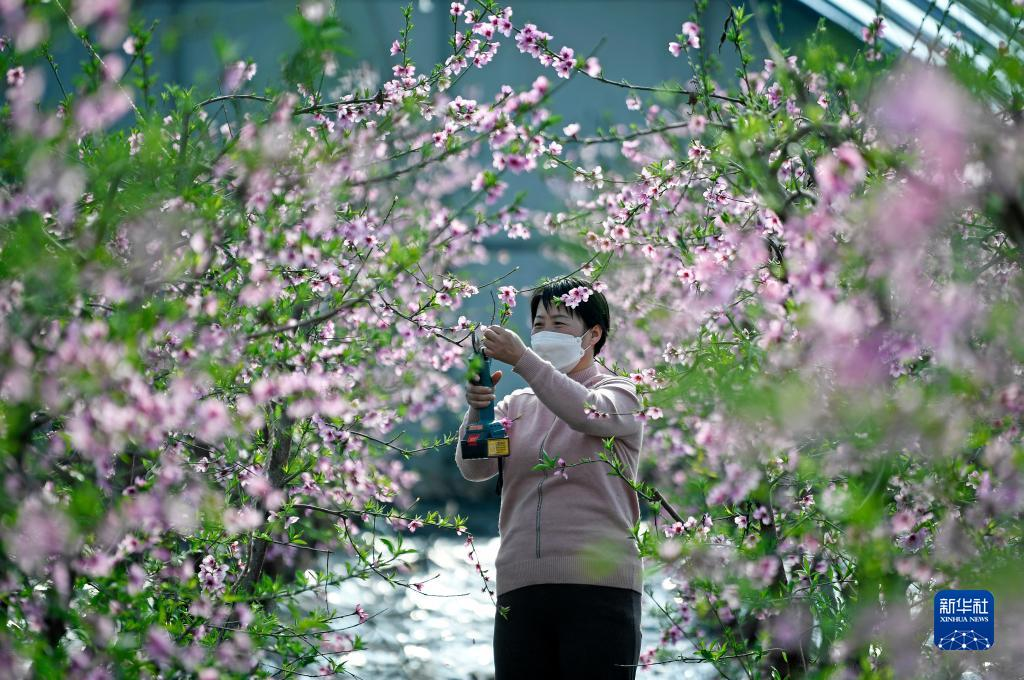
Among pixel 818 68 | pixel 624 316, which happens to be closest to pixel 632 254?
pixel 624 316

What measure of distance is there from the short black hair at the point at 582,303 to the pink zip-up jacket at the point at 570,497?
26cm

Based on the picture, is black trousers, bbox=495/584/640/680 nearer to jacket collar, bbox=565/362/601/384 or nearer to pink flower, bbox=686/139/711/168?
jacket collar, bbox=565/362/601/384

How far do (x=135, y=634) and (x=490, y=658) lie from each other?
437 cm

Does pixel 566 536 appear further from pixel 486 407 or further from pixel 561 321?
pixel 561 321

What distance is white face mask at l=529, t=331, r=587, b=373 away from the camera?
309 cm

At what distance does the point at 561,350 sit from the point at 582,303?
0.55ft

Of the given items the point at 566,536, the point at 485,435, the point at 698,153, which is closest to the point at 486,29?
the point at 698,153

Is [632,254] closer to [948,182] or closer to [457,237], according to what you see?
[457,237]

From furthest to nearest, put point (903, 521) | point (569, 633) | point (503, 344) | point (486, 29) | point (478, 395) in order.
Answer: point (486, 29)
point (478, 395)
point (503, 344)
point (569, 633)
point (903, 521)

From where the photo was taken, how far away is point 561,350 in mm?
3088

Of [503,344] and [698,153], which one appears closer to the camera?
[503,344]

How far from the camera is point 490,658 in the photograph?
20.0 feet

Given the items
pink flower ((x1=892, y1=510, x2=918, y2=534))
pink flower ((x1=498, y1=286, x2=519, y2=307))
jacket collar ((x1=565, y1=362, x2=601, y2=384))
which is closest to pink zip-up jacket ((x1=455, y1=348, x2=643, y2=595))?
jacket collar ((x1=565, y1=362, x2=601, y2=384))

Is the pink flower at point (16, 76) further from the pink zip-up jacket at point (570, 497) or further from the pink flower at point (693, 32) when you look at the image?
the pink flower at point (693, 32)
